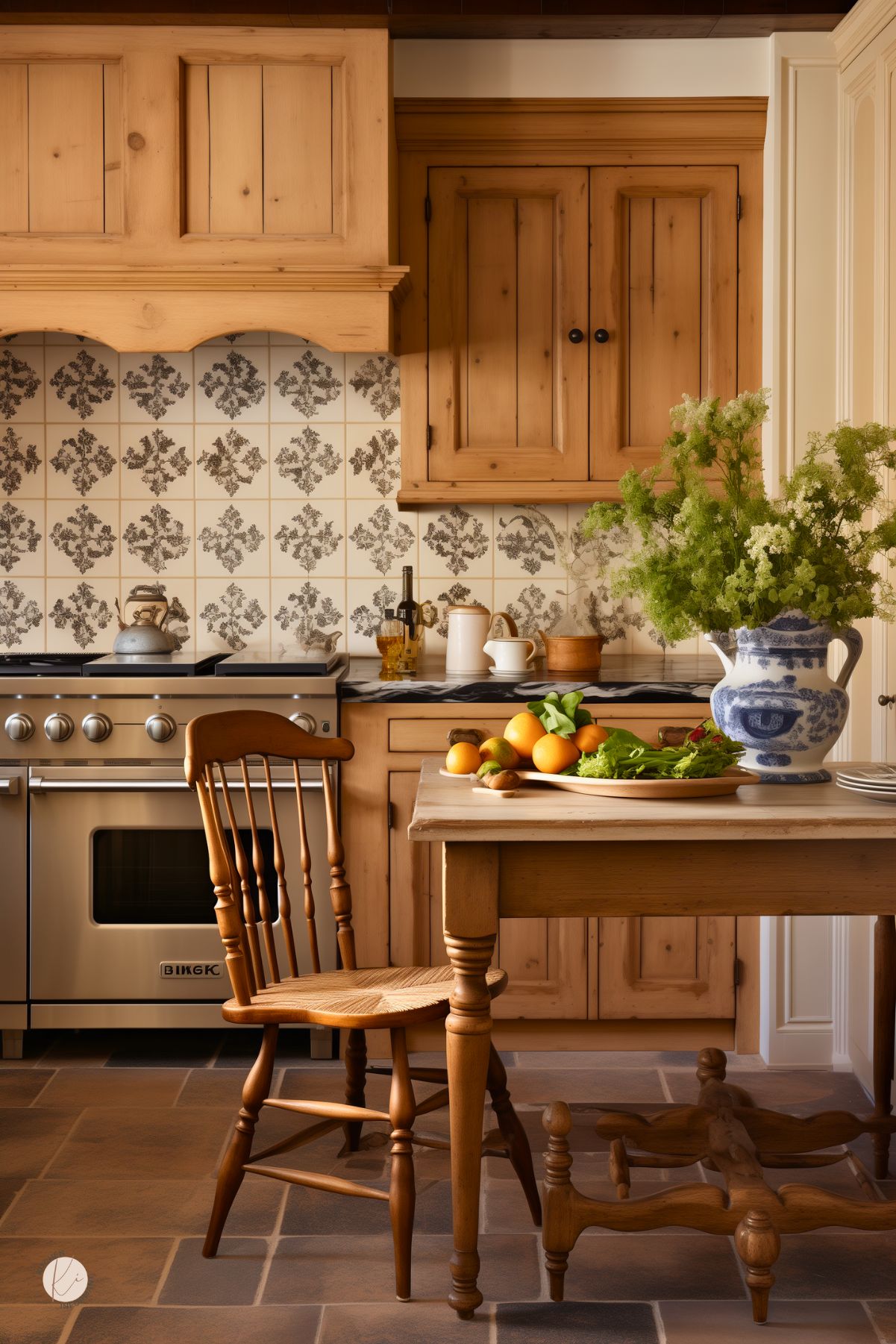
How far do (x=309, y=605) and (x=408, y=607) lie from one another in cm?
38

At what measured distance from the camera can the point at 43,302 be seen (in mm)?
3297

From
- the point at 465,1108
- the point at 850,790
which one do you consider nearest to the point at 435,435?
the point at 850,790

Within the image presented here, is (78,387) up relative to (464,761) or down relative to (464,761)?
up

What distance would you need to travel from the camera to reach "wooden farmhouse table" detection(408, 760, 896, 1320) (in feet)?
5.92

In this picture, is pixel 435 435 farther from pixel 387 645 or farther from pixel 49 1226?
pixel 49 1226

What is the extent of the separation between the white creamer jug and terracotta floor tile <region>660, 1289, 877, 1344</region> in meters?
1.73

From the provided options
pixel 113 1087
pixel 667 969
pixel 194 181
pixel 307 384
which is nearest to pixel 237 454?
pixel 307 384

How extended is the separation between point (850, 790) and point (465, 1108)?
0.79m

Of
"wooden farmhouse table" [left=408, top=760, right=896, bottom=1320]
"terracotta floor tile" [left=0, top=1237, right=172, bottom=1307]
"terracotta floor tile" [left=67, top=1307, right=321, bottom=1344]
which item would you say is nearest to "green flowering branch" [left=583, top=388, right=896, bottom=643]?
"wooden farmhouse table" [left=408, top=760, right=896, bottom=1320]

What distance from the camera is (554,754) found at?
81.7 inches

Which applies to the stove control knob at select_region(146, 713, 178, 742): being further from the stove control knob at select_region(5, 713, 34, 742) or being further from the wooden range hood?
the wooden range hood

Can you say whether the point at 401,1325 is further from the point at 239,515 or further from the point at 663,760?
the point at 239,515

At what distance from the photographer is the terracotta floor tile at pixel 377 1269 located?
211 cm

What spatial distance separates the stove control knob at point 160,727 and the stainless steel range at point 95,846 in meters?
0.02
